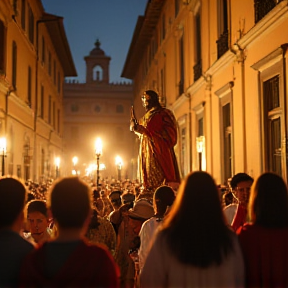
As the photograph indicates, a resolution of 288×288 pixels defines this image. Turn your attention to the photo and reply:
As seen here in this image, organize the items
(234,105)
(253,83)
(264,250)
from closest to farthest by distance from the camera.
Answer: (264,250) < (253,83) < (234,105)

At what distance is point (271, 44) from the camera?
12.6 m

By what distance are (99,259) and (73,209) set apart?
1.02 feet

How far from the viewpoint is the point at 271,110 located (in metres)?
13.1

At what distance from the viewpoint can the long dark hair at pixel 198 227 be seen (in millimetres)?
3330

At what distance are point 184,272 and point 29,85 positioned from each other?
26.8 metres

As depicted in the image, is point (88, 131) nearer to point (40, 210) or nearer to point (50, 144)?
point (50, 144)

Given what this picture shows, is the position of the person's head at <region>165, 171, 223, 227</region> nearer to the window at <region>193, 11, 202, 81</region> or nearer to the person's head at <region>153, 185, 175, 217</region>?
the person's head at <region>153, 185, 175, 217</region>

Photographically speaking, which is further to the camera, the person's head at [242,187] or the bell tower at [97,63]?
the bell tower at [97,63]

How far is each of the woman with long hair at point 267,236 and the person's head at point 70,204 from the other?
1142 millimetres

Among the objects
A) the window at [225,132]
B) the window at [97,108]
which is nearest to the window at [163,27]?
the window at [225,132]

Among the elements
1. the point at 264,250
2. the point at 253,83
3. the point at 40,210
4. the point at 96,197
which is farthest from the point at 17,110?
the point at 264,250

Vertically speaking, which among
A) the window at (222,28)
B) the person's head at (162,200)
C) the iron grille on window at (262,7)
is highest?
the window at (222,28)

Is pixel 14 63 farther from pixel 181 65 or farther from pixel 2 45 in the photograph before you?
pixel 181 65

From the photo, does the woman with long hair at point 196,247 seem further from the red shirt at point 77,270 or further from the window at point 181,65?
the window at point 181,65
